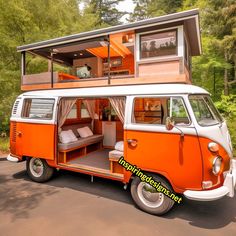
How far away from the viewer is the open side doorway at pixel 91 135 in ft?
17.3

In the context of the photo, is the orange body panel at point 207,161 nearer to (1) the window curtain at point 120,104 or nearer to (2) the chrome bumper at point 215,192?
(2) the chrome bumper at point 215,192

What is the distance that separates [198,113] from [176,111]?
1.58ft

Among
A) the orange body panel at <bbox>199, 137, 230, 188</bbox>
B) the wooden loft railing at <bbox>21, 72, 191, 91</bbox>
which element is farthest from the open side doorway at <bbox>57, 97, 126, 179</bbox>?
the orange body panel at <bbox>199, 137, 230, 188</bbox>

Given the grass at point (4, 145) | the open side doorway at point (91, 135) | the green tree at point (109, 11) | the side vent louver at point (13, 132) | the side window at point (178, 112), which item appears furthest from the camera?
the green tree at point (109, 11)

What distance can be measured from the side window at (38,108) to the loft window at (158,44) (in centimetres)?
429

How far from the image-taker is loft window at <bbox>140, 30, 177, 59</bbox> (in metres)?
7.78

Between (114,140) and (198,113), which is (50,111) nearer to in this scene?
(114,140)

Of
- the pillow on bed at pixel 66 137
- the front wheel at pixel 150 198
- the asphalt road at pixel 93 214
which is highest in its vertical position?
the pillow on bed at pixel 66 137

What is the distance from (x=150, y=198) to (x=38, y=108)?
4173 mm

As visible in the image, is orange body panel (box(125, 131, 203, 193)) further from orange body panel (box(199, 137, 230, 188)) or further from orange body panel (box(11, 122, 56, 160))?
orange body panel (box(11, 122, 56, 160))

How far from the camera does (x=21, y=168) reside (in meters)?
7.76

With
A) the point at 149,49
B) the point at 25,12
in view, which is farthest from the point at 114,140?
the point at 25,12

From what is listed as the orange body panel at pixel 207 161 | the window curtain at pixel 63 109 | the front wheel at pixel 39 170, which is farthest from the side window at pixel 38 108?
the orange body panel at pixel 207 161

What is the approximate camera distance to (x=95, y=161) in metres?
6.52
